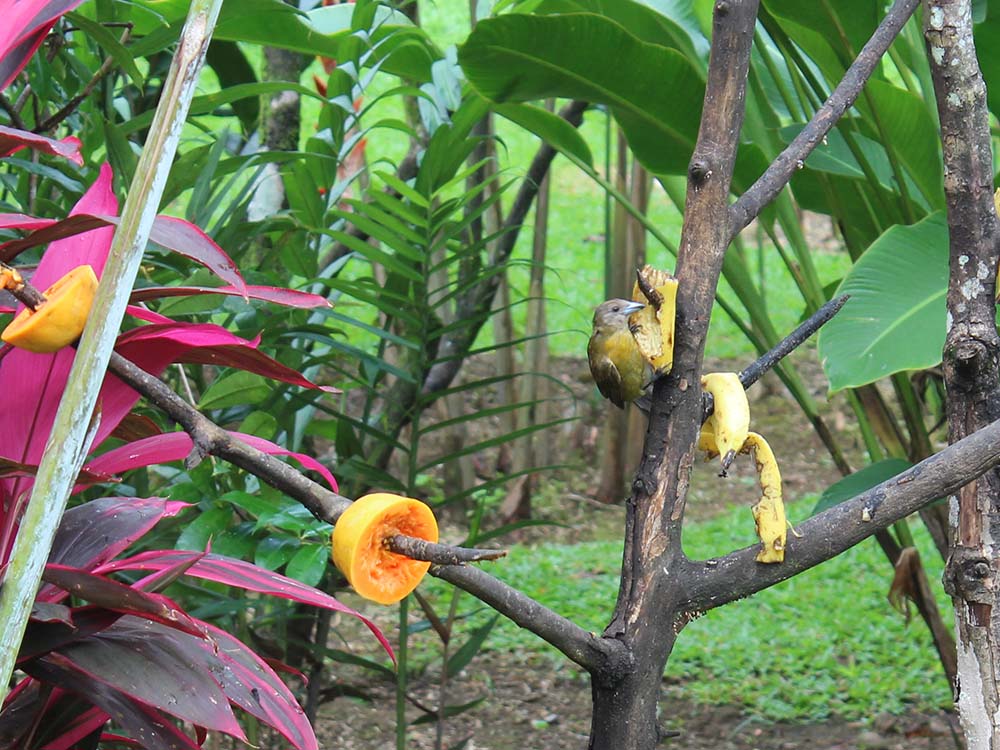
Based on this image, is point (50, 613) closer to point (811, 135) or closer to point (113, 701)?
point (113, 701)

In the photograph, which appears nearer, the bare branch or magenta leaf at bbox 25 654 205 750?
the bare branch

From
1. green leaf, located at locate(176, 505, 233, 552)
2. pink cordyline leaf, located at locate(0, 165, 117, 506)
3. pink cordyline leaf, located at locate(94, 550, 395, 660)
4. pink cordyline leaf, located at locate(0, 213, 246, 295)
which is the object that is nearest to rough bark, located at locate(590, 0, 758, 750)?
pink cordyline leaf, located at locate(94, 550, 395, 660)

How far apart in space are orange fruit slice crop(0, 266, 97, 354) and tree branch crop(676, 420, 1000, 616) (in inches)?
17.7

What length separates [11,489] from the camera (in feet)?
2.68

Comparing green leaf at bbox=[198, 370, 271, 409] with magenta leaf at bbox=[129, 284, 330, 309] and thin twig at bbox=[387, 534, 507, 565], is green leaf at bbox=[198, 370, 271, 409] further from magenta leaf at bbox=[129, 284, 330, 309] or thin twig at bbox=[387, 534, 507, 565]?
thin twig at bbox=[387, 534, 507, 565]

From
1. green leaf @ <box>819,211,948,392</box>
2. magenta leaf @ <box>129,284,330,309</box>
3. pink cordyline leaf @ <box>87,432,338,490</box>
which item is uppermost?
green leaf @ <box>819,211,948,392</box>

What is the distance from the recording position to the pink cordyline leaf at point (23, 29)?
0.76 m

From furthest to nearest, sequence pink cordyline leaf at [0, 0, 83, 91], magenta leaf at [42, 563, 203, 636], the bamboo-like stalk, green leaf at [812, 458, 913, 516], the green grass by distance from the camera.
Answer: the green grass
green leaf at [812, 458, 913, 516]
pink cordyline leaf at [0, 0, 83, 91]
magenta leaf at [42, 563, 203, 636]
the bamboo-like stalk

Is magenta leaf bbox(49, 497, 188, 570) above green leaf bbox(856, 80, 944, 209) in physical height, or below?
below

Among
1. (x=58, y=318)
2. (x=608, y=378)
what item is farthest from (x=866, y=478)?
(x=58, y=318)

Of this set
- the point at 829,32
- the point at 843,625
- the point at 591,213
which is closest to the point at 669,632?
the point at 829,32

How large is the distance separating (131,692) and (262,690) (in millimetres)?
99

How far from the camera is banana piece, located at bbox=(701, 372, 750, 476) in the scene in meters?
0.77

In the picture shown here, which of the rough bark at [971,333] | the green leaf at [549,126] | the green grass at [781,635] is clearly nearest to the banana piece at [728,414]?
the rough bark at [971,333]
